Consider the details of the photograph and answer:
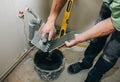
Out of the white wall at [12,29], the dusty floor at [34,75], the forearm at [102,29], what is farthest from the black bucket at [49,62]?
the forearm at [102,29]

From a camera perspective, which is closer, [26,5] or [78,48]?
[26,5]

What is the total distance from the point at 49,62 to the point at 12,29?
396mm

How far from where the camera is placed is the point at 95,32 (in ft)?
3.51

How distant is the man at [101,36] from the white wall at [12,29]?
0.92 feet

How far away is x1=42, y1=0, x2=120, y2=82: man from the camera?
39.4 inches

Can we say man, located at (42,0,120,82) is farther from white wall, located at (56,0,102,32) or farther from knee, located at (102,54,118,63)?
white wall, located at (56,0,102,32)

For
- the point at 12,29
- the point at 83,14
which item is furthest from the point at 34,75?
the point at 83,14

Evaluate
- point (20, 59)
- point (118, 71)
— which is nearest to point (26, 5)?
point (20, 59)

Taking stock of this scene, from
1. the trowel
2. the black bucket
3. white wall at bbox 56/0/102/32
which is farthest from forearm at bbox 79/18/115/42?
white wall at bbox 56/0/102/32

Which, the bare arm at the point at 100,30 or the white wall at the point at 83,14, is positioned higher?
the bare arm at the point at 100,30

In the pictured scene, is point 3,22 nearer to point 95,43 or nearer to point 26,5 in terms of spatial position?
point 26,5

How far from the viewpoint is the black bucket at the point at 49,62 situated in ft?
4.95

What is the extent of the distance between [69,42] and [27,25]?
21.3 inches

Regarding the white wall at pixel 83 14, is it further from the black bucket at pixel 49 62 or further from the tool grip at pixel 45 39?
the tool grip at pixel 45 39
